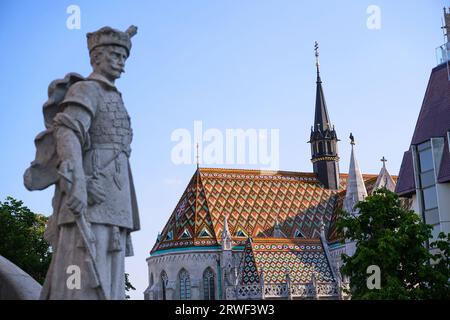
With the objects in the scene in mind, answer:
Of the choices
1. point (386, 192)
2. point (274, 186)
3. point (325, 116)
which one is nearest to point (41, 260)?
point (386, 192)

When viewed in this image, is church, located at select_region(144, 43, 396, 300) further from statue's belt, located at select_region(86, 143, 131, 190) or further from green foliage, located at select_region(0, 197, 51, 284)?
statue's belt, located at select_region(86, 143, 131, 190)

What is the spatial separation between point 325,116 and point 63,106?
66297 mm

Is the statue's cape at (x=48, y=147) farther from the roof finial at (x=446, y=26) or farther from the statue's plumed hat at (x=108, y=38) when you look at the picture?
the roof finial at (x=446, y=26)

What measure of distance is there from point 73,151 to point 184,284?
167ft

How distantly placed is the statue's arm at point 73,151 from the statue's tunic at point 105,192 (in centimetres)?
1

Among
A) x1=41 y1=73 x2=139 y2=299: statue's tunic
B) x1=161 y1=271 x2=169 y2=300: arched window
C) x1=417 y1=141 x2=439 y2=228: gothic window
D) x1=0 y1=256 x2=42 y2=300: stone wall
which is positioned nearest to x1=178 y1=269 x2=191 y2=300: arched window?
x1=161 y1=271 x2=169 y2=300: arched window

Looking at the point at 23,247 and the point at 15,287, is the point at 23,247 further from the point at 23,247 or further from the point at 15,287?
the point at 15,287

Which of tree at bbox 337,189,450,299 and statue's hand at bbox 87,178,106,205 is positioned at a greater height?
tree at bbox 337,189,450,299

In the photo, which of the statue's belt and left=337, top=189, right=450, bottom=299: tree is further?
left=337, top=189, right=450, bottom=299: tree

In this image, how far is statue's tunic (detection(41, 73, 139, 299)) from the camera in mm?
7352

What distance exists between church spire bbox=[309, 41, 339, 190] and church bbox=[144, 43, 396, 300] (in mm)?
246

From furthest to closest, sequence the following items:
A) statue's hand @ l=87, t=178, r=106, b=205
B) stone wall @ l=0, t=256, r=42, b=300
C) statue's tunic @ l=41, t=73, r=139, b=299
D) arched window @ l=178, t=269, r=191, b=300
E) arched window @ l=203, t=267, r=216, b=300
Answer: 1. arched window @ l=178, t=269, r=191, b=300
2. arched window @ l=203, t=267, r=216, b=300
3. stone wall @ l=0, t=256, r=42, b=300
4. statue's hand @ l=87, t=178, r=106, b=205
5. statue's tunic @ l=41, t=73, r=139, b=299

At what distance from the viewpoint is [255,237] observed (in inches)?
2267

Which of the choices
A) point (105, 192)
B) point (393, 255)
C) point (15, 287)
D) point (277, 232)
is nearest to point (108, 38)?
point (105, 192)
